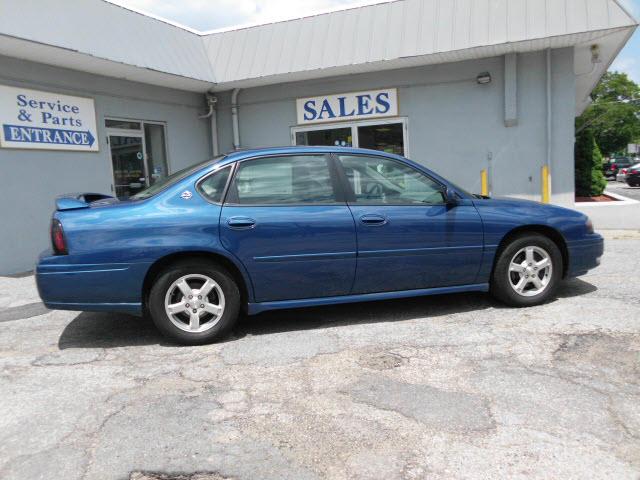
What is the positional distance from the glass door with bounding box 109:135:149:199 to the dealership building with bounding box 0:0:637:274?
0.03 meters

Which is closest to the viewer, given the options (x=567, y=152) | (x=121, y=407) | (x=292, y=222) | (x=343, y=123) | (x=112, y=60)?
(x=121, y=407)

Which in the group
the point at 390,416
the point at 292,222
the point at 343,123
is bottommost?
the point at 390,416

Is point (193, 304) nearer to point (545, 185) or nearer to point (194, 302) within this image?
point (194, 302)

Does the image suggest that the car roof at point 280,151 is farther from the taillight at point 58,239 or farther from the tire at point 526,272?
the tire at point 526,272

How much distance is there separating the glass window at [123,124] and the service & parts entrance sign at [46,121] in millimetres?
405

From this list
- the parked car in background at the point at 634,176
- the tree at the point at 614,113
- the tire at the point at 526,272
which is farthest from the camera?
the tree at the point at 614,113

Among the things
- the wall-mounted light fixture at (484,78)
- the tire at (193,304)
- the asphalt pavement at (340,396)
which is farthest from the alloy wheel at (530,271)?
the wall-mounted light fixture at (484,78)

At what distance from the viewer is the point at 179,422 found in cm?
296

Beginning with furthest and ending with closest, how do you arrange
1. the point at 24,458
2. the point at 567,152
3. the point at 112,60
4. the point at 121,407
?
the point at 567,152
the point at 112,60
the point at 121,407
the point at 24,458

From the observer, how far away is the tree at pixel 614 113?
42938mm

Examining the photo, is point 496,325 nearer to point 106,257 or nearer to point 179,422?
point 179,422

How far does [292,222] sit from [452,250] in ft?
4.65

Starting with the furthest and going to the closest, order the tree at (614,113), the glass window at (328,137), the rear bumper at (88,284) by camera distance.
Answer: the tree at (614,113) → the glass window at (328,137) → the rear bumper at (88,284)

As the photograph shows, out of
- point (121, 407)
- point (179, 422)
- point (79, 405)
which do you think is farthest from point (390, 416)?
point (79, 405)
